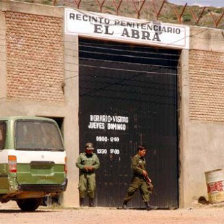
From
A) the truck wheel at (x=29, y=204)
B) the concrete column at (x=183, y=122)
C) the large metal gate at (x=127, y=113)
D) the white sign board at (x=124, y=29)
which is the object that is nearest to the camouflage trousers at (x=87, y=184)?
the truck wheel at (x=29, y=204)

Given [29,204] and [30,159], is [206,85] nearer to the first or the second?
[29,204]

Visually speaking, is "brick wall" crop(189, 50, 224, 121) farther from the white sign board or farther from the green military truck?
the green military truck

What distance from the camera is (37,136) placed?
19641 mm

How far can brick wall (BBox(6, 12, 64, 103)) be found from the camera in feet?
84.5

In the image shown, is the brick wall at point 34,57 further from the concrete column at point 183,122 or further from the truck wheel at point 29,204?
the truck wheel at point 29,204

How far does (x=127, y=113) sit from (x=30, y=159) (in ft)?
32.4

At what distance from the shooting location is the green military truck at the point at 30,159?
1905 cm

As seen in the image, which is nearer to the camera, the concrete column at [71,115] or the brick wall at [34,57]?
the brick wall at [34,57]

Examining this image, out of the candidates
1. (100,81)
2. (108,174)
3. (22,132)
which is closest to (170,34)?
(100,81)

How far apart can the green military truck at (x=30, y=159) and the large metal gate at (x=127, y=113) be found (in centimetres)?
755

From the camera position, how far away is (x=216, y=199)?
91.6 feet

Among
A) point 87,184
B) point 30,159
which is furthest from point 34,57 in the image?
point 30,159

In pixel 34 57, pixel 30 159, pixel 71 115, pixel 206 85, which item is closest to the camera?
pixel 30 159

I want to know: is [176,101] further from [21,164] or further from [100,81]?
[21,164]
